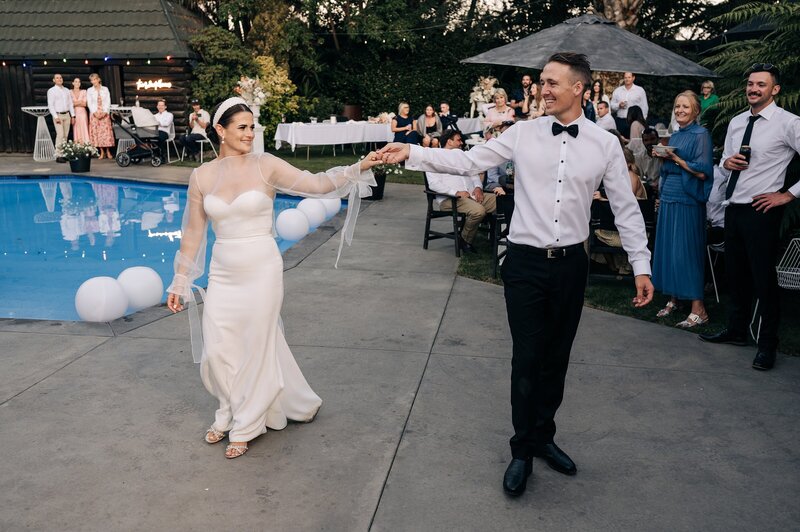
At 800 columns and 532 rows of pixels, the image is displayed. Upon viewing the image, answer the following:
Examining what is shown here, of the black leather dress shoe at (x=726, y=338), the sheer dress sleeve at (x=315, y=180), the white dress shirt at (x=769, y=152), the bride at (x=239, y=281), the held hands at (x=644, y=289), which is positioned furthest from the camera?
the black leather dress shoe at (x=726, y=338)

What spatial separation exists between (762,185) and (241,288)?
3.74m

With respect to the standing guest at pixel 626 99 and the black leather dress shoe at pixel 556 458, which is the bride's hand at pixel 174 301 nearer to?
the black leather dress shoe at pixel 556 458

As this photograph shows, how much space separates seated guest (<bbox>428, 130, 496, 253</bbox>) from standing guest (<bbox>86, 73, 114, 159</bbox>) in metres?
12.5

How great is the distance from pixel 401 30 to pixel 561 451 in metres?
22.1

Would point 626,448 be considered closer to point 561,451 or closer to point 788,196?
point 561,451

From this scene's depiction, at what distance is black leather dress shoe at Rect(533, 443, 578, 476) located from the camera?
383 cm

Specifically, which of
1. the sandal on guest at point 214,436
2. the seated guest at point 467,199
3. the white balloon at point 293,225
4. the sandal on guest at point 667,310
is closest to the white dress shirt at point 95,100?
the white balloon at point 293,225

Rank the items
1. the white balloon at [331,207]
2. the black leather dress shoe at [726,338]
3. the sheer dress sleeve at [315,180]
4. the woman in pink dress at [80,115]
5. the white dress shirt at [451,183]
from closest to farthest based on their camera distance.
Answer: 1. the sheer dress sleeve at [315,180]
2. the black leather dress shoe at [726,338]
3. the white dress shirt at [451,183]
4. the white balloon at [331,207]
5. the woman in pink dress at [80,115]

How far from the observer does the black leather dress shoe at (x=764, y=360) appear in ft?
17.4

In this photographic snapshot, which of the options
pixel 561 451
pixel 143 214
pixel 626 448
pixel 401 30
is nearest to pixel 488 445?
pixel 561 451

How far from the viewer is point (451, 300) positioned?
276 inches

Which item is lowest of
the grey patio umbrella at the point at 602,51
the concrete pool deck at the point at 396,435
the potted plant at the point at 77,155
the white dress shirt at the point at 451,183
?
the concrete pool deck at the point at 396,435

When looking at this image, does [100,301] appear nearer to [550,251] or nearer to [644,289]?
[550,251]

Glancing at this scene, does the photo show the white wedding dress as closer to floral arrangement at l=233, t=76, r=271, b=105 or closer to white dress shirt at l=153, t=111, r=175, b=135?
floral arrangement at l=233, t=76, r=271, b=105
